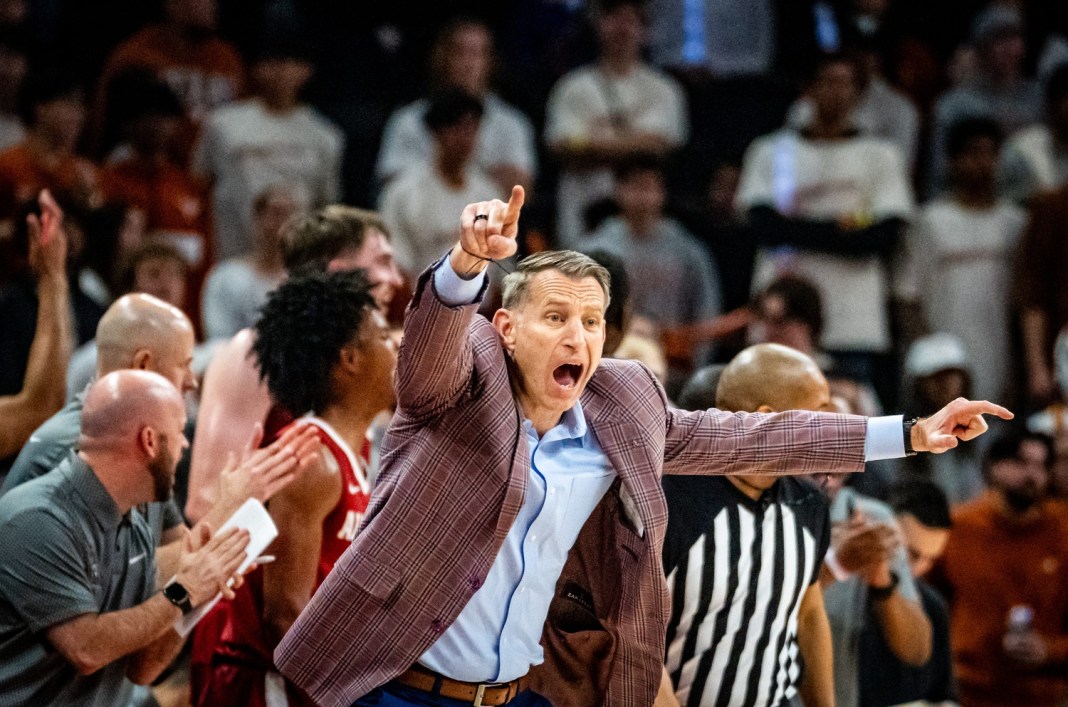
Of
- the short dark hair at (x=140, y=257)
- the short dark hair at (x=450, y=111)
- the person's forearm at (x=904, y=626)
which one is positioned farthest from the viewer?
the short dark hair at (x=450, y=111)

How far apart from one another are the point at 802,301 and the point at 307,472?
326 cm

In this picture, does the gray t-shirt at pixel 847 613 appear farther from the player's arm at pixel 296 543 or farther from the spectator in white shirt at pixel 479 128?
the spectator in white shirt at pixel 479 128

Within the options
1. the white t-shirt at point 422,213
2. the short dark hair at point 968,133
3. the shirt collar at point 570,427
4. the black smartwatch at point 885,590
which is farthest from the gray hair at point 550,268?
the short dark hair at point 968,133

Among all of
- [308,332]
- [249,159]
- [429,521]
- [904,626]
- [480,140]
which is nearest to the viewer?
[429,521]

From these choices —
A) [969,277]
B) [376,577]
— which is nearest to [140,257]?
[376,577]

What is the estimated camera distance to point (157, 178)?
7422 mm

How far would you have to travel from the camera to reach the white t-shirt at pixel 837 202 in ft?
24.9

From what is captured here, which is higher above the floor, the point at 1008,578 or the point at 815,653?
the point at 1008,578

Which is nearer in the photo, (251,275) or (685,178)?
(251,275)

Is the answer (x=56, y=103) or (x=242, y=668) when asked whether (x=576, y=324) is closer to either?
(x=242, y=668)

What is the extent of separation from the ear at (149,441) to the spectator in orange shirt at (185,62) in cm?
433

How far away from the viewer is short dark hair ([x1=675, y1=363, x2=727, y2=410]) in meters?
4.27

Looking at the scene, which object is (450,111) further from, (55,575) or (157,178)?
→ (55,575)

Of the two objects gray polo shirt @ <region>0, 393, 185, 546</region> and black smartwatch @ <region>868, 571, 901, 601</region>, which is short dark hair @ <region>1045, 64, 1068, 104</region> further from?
gray polo shirt @ <region>0, 393, 185, 546</region>
